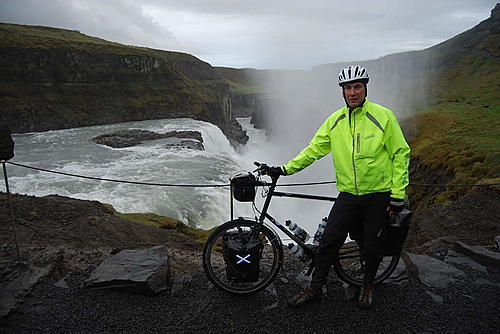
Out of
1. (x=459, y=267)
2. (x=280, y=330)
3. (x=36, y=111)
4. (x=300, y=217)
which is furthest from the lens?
(x=36, y=111)

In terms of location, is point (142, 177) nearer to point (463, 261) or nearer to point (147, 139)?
point (147, 139)

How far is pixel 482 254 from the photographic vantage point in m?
5.31

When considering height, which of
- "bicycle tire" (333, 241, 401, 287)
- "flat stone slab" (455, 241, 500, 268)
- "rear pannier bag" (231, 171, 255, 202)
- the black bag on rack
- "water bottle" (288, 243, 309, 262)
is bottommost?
"flat stone slab" (455, 241, 500, 268)

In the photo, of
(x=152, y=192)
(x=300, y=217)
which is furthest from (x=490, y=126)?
(x=152, y=192)

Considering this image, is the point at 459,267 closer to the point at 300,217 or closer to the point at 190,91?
the point at 300,217

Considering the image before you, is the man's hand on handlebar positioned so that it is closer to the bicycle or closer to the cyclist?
the bicycle

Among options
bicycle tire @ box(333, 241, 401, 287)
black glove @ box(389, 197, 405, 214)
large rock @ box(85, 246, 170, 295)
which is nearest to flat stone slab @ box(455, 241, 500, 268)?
bicycle tire @ box(333, 241, 401, 287)

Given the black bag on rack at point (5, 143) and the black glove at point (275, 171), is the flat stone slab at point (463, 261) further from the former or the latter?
the black bag on rack at point (5, 143)

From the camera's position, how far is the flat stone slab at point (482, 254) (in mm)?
Answer: 5148

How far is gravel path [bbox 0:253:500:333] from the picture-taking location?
371 cm

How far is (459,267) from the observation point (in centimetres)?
520

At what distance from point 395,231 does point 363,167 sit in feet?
3.05

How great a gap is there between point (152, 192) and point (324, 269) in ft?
49.2

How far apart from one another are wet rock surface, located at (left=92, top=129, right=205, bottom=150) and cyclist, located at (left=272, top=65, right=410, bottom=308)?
29.0 meters
